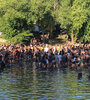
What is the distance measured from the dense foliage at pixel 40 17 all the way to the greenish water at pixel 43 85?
102 ft

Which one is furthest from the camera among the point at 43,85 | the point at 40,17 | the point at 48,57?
Answer: the point at 40,17

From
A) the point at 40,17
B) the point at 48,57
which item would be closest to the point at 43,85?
the point at 48,57

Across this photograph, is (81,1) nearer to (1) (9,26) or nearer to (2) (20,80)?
(1) (9,26)

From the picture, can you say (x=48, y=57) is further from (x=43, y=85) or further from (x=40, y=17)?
(x=40, y=17)

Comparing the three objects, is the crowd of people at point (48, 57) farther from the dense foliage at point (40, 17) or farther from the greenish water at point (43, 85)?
the dense foliage at point (40, 17)

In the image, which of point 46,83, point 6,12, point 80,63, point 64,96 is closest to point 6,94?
point 64,96

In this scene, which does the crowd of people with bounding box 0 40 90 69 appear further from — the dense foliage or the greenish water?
the dense foliage

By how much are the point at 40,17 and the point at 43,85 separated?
4240 cm

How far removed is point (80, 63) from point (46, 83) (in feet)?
33.4

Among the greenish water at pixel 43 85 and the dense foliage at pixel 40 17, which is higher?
the dense foliage at pixel 40 17

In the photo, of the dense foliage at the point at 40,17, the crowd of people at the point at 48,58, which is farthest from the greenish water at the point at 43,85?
the dense foliage at the point at 40,17

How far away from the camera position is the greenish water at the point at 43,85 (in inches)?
757

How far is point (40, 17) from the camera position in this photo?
6456 cm

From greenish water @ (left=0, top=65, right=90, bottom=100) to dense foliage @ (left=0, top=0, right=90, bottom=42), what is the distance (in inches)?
1223
